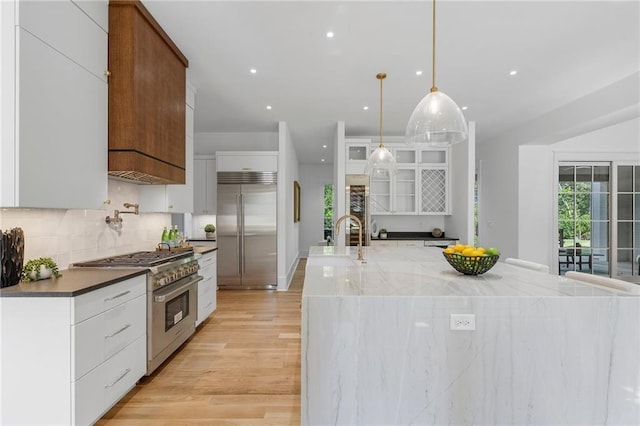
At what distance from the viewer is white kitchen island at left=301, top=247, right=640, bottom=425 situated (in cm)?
143

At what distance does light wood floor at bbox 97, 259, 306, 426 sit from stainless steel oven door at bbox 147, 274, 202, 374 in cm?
16

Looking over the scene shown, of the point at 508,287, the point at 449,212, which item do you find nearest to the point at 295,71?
the point at 508,287

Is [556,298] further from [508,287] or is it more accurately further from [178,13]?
[178,13]

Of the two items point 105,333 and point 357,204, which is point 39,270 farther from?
point 357,204

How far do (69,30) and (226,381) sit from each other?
271cm

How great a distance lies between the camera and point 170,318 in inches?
107

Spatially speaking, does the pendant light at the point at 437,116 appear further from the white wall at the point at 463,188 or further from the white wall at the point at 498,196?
the white wall at the point at 498,196

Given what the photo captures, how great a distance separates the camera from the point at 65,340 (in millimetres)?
1668

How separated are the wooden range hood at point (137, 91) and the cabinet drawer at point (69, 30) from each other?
0.10 m

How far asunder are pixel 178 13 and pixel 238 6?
1.71 feet

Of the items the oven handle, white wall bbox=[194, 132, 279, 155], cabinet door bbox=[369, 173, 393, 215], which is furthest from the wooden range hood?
cabinet door bbox=[369, 173, 393, 215]

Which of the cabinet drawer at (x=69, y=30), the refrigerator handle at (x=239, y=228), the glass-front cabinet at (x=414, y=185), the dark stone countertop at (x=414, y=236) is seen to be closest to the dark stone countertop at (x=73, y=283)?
the cabinet drawer at (x=69, y=30)

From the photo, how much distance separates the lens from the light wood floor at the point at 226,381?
205 cm

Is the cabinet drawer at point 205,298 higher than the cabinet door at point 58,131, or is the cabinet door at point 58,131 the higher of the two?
the cabinet door at point 58,131
